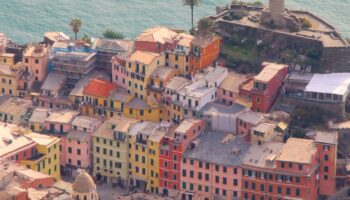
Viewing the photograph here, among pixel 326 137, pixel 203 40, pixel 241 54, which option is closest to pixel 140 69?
pixel 203 40

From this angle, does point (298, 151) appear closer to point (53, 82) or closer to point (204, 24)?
point (204, 24)

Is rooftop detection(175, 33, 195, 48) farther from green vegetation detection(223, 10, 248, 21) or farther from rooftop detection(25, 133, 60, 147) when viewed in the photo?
rooftop detection(25, 133, 60, 147)

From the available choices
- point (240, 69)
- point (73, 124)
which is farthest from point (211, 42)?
point (73, 124)

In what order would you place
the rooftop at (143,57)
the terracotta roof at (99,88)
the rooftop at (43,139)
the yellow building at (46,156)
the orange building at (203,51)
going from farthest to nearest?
the orange building at (203,51)
the terracotta roof at (99,88)
the rooftop at (143,57)
the rooftop at (43,139)
the yellow building at (46,156)

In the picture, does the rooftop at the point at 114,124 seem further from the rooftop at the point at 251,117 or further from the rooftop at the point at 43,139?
the rooftop at the point at 251,117

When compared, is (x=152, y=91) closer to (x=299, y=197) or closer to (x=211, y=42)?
(x=211, y=42)

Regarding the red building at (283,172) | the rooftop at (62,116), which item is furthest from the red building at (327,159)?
the rooftop at (62,116)
